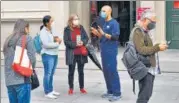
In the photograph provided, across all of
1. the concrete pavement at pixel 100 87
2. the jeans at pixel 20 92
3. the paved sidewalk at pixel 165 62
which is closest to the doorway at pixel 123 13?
the paved sidewalk at pixel 165 62

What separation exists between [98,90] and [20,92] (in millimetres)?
3426

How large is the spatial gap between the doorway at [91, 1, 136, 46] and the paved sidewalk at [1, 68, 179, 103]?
543 cm

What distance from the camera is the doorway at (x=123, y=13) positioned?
58.5ft

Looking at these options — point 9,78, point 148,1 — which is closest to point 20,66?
point 9,78

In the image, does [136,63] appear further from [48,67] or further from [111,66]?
[48,67]

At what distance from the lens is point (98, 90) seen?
10.3 m

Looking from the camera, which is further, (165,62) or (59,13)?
(59,13)

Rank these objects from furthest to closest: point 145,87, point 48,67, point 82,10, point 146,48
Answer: point 82,10, point 48,67, point 145,87, point 146,48

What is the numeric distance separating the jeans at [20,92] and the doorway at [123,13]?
10886 millimetres

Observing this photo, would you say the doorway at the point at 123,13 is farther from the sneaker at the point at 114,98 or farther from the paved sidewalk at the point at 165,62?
the sneaker at the point at 114,98

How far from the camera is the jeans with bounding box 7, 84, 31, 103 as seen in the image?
7145 millimetres

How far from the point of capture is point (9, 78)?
7117 mm

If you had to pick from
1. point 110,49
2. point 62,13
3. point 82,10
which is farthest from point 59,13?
point 110,49

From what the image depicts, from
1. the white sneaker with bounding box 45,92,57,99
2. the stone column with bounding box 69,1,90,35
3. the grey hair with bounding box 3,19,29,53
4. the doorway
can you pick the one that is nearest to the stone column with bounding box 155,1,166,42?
the doorway
